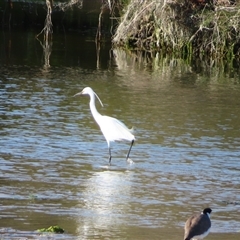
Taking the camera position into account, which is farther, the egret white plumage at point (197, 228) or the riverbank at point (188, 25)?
the riverbank at point (188, 25)

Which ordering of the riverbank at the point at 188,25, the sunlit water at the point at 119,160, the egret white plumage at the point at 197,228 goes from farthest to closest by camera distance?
1. the riverbank at the point at 188,25
2. the sunlit water at the point at 119,160
3. the egret white plumage at the point at 197,228

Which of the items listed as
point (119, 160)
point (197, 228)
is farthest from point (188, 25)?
point (197, 228)

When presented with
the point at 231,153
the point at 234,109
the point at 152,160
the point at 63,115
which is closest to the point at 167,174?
the point at 152,160

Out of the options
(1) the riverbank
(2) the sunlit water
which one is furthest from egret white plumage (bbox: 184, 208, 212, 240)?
(1) the riverbank

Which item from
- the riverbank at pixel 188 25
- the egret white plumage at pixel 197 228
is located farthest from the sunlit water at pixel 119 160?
the riverbank at pixel 188 25

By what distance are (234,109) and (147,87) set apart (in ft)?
12.5

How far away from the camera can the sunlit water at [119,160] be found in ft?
27.8

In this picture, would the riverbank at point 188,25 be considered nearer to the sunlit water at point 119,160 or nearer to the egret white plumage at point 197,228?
the sunlit water at point 119,160

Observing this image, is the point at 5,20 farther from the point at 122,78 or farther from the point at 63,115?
the point at 63,115

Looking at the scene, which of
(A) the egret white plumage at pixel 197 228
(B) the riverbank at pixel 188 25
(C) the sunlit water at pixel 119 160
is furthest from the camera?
(B) the riverbank at pixel 188 25

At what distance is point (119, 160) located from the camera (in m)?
11.9

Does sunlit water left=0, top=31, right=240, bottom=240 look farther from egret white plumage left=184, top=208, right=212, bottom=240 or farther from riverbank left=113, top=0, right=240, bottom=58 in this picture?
riverbank left=113, top=0, right=240, bottom=58

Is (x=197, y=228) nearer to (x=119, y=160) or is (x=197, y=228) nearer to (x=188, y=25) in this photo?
(x=119, y=160)

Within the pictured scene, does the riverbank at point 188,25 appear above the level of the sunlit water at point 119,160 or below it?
above
